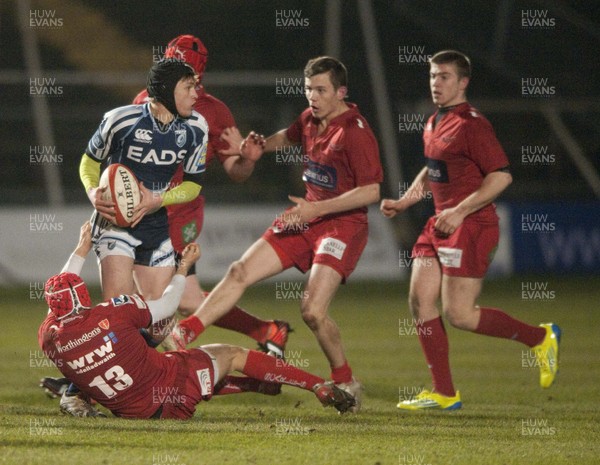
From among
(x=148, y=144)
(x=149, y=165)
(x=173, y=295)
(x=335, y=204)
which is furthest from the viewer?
(x=335, y=204)

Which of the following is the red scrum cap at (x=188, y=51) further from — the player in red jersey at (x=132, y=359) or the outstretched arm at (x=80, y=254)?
the player in red jersey at (x=132, y=359)

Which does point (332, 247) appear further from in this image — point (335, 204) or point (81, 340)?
point (81, 340)

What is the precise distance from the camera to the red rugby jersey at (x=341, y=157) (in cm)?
751

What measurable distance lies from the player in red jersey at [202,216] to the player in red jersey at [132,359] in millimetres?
1365

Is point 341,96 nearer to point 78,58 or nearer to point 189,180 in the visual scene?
point 189,180

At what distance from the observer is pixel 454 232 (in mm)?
7578

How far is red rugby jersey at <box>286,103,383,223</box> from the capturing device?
7.51 m

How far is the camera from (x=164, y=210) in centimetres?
748

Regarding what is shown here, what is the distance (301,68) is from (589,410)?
1382 cm

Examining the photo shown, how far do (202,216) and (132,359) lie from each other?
7.72 feet

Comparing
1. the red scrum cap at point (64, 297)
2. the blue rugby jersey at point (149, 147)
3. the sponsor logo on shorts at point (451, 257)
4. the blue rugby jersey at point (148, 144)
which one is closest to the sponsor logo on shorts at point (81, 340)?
the red scrum cap at point (64, 297)

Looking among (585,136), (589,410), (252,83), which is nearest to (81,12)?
(252,83)

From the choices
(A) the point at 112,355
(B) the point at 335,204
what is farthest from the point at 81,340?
(B) the point at 335,204

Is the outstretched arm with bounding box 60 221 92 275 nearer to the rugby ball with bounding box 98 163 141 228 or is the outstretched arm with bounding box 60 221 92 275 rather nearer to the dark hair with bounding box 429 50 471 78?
the rugby ball with bounding box 98 163 141 228
